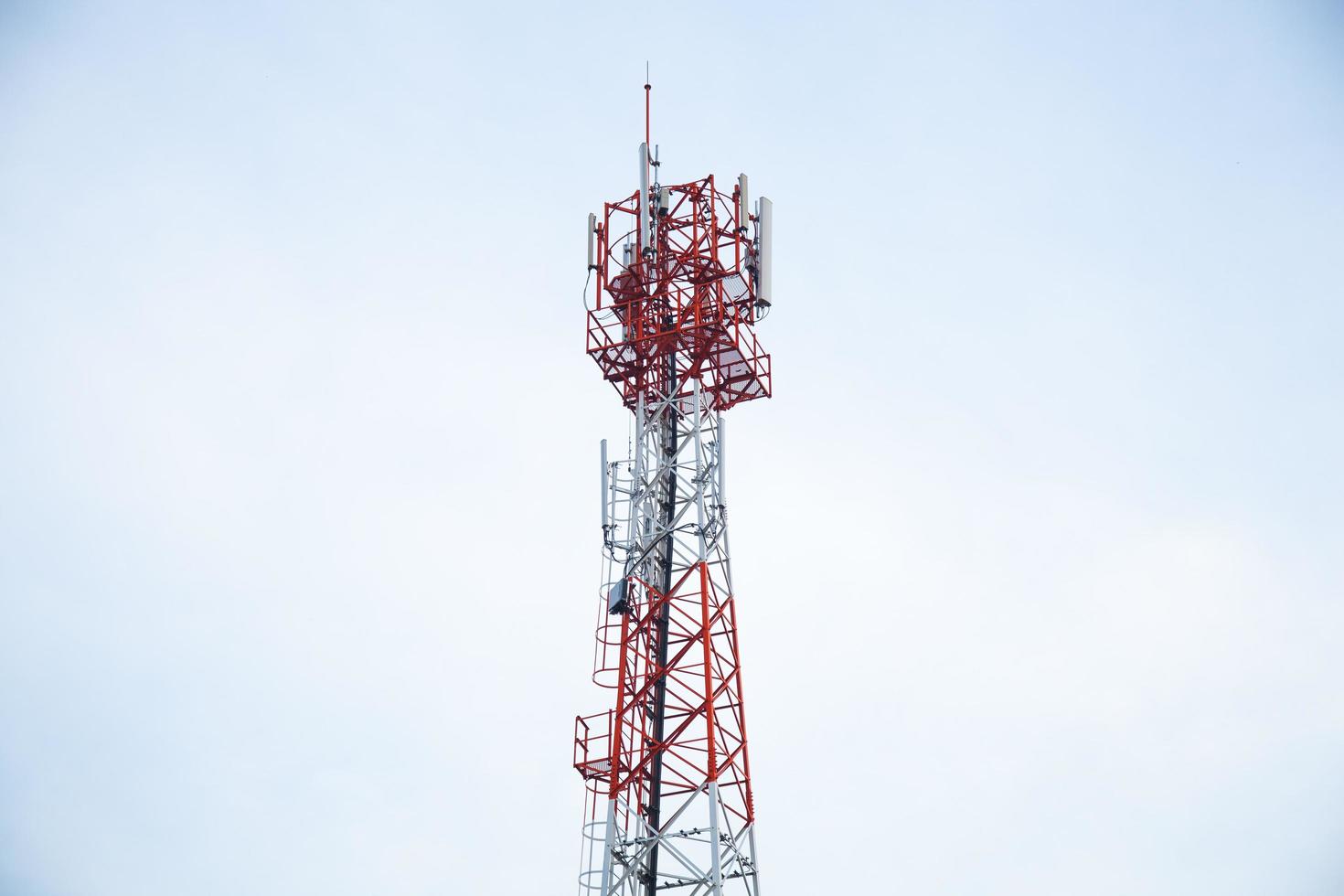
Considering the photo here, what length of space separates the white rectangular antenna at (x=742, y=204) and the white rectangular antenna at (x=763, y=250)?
46 centimetres

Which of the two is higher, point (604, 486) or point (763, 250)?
point (763, 250)

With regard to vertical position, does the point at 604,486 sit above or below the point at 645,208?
below

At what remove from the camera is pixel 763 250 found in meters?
45.1

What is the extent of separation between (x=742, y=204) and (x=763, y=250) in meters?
1.51

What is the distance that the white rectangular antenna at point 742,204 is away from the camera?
148 ft

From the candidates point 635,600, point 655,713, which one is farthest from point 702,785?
point 635,600

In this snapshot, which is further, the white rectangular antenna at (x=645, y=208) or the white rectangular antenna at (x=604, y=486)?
the white rectangular antenna at (x=645, y=208)

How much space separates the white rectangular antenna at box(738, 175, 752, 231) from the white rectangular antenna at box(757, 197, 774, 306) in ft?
1.52

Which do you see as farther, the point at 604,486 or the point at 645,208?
the point at 645,208

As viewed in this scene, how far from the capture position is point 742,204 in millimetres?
45188

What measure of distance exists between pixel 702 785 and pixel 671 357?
1268 cm

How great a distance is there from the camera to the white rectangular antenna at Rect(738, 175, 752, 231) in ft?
148

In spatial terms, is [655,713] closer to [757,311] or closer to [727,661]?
[727,661]

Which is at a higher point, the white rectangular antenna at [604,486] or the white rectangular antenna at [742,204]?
the white rectangular antenna at [742,204]
